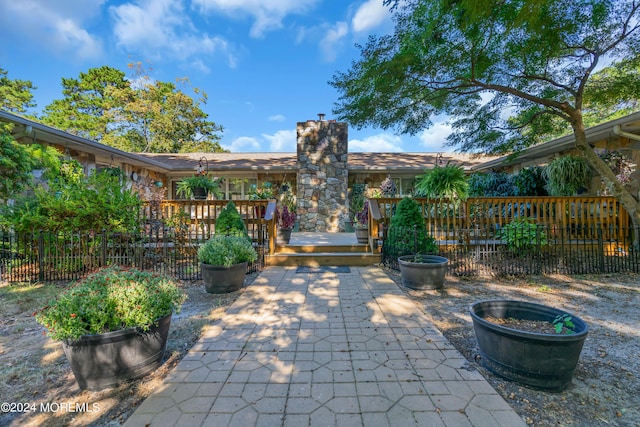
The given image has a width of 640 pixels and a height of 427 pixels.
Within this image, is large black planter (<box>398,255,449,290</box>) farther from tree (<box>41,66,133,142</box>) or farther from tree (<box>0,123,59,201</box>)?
tree (<box>41,66,133,142</box>)

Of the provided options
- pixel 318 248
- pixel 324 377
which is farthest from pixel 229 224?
pixel 324 377

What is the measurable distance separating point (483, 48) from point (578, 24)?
5.93 ft

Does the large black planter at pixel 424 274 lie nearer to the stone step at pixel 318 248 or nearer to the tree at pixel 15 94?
the stone step at pixel 318 248

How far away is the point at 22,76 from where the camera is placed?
750 inches

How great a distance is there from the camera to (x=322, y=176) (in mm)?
10430

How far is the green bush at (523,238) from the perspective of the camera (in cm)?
551

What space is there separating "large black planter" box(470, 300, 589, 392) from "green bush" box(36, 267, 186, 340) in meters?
2.60

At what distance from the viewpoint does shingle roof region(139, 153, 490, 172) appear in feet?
35.3

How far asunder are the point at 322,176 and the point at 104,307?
28.7 ft

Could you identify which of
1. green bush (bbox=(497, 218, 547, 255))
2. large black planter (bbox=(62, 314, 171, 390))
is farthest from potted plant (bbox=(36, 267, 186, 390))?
green bush (bbox=(497, 218, 547, 255))

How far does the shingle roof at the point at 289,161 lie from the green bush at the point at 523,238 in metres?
4.66

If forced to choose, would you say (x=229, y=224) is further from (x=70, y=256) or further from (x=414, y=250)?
(x=414, y=250)

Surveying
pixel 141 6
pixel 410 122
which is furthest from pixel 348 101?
pixel 141 6

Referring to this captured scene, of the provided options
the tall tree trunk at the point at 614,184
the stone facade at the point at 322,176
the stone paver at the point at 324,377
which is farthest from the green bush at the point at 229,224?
the tall tree trunk at the point at 614,184
